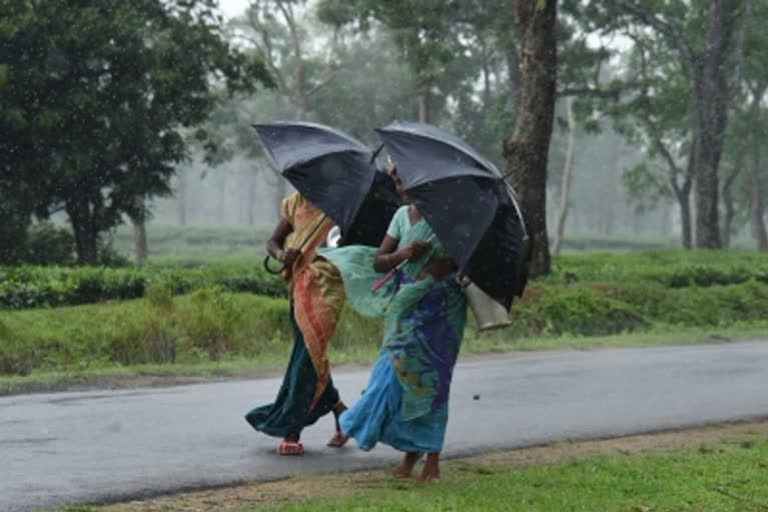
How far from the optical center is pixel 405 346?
7719 millimetres

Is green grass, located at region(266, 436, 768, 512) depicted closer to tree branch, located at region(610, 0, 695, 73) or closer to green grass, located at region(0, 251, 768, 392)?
green grass, located at region(0, 251, 768, 392)

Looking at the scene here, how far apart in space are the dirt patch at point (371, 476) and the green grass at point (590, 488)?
227 millimetres

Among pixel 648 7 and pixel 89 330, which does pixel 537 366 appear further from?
pixel 648 7

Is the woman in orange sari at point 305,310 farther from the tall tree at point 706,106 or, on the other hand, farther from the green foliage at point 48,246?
the tall tree at point 706,106

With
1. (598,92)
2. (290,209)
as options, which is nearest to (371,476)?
(290,209)

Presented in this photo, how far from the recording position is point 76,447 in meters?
8.39

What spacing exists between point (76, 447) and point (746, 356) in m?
9.72

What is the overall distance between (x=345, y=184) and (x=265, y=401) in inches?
129

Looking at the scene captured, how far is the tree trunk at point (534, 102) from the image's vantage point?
2252 centimetres

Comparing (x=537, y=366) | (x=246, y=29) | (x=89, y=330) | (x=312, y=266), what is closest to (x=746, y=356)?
(x=537, y=366)

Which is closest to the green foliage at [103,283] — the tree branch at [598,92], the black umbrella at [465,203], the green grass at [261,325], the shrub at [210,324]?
the green grass at [261,325]

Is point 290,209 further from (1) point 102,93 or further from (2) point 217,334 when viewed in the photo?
(1) point 102,93

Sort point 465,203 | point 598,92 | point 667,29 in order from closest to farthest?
1. point 465,203
2. point 667,29
3. point 598,92

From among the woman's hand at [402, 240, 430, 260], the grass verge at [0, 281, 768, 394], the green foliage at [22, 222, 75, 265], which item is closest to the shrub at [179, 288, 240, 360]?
the grass verge at [0, 281, 768, 394]
